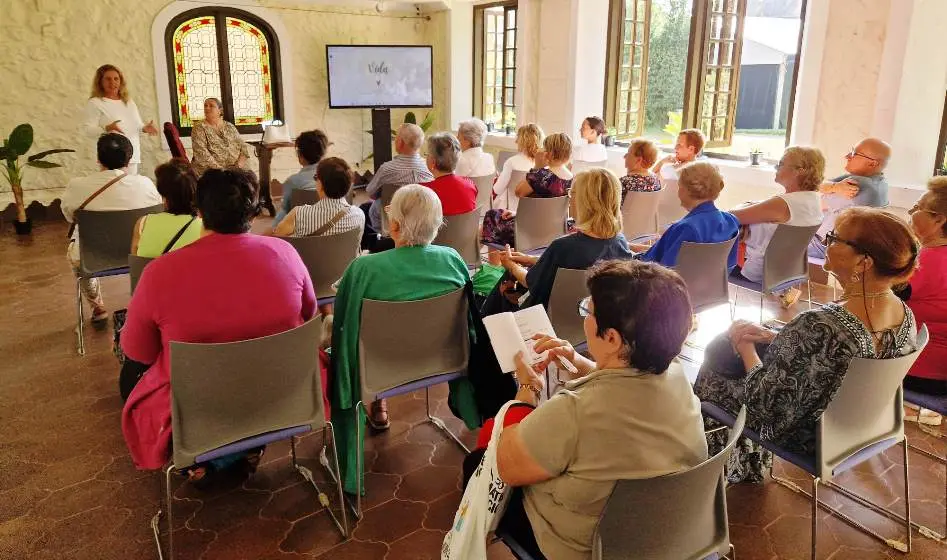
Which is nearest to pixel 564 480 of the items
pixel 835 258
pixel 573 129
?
pixel 835 258

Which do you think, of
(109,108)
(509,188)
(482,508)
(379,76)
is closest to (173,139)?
(109,108)

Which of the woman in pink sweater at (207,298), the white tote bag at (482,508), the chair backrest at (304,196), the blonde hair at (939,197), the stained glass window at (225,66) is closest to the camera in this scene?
the white tote bag at (482,508)

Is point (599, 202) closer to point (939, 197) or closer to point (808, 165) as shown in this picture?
point (939, 197)

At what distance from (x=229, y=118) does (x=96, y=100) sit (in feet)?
9.34

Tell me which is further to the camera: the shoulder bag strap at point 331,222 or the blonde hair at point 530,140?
the blonde hair at point 530,140

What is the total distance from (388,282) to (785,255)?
7.65 feet

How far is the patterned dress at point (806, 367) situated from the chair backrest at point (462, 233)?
2.07 metres

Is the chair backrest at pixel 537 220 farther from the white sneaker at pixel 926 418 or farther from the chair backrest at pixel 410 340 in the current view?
the white sneaker at pixel 926 418

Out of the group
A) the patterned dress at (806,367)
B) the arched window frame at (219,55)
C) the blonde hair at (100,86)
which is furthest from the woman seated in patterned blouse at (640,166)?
the arched window frame at (219,55)

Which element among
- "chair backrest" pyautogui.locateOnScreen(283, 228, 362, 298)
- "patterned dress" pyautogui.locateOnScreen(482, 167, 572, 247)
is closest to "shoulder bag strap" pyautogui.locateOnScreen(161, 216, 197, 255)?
"chair backrest" pyautogui.locateOnScreen(283, 228, 362, 298)

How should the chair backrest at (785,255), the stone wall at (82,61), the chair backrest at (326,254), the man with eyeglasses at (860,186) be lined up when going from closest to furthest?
the chair backrest at (326,254)
the chair backrest at (785,255)
the man with eyeglasses at (860,186)
the stone wall at (82,61)

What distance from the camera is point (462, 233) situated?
3.97 meters

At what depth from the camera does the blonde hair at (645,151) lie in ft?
14.4

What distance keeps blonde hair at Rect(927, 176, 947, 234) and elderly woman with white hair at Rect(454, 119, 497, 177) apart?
3.26 meters
